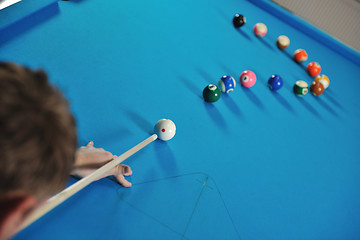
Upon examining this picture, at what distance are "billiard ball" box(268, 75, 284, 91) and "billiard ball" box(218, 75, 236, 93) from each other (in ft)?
1.08

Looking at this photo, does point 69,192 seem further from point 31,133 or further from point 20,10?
point 20,10

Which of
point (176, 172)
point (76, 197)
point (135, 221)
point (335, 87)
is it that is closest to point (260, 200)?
point (176, 172)

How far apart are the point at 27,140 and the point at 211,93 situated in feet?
4.30

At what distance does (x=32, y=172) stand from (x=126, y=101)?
111cm

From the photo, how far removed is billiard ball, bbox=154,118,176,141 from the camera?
1.38 meters

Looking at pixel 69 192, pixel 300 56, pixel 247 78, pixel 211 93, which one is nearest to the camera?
pixel 69 192

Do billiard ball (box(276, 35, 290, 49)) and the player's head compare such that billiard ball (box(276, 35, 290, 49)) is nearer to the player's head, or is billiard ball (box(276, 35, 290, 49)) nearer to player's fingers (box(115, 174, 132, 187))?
player's fingers (box(115, 174, 132, 187))

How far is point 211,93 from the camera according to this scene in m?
1.66

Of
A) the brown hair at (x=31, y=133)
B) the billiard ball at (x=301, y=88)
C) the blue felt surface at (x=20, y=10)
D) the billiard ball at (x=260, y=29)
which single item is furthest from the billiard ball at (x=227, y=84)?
the brown hair at (x=31, y=133)

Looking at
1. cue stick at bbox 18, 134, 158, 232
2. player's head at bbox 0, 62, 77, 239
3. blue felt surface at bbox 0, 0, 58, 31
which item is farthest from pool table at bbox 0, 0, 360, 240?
player's head at bbox 0, 62, 77, 239

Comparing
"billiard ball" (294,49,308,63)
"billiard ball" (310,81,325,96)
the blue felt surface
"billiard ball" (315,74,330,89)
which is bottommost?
the blue felt surface

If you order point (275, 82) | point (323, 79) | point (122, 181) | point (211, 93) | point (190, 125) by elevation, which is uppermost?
point (323, 79)

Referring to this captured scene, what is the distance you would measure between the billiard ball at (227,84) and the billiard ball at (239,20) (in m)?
0.81

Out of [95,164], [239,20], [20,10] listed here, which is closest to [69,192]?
[95,164]
